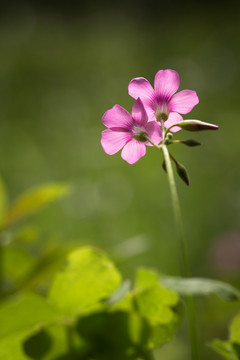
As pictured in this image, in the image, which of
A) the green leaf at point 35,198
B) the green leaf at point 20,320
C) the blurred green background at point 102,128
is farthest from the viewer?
the blurred green background at point 102,128

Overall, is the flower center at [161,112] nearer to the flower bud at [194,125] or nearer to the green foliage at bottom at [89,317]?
the flower bud at [194,125]

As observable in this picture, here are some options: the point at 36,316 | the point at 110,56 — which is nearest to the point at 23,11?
the point at 110,56

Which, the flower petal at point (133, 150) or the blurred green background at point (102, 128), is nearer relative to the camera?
the flower petal at point (133, 150)

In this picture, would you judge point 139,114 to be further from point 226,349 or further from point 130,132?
point 226,349

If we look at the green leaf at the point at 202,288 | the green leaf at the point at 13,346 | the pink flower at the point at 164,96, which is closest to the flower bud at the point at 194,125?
the pink flower at the point at 164,96

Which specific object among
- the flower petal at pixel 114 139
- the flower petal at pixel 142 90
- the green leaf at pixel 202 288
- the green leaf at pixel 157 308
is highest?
the flower petal at pixel 142 90

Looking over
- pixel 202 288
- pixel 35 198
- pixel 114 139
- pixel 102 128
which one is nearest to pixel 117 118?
pixel 114 139

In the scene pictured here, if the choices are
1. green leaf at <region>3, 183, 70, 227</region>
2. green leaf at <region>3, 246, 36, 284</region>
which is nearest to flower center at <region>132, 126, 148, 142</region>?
green leaf at <region>3, 183, 70, 227</region>
